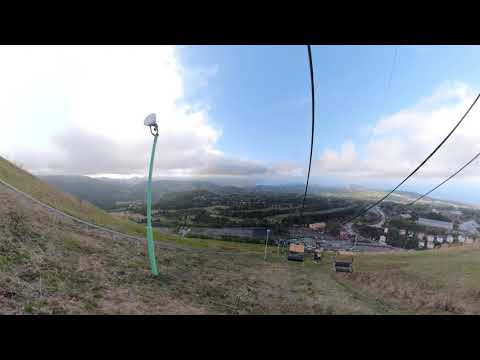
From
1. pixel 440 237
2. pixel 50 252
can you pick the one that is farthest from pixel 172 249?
pixel 440 237

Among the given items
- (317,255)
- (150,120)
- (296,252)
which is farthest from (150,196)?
(317,255)

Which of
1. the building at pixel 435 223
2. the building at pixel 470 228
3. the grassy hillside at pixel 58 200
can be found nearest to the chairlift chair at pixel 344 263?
the grassy hillside at pixel 58 200

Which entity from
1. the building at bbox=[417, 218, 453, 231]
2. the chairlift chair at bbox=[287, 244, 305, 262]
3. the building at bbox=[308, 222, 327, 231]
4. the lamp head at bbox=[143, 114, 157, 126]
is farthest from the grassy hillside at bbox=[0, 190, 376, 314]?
the building at bbox=[417, 218, 453, 231]

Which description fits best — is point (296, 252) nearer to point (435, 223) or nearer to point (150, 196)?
point (150, 196)

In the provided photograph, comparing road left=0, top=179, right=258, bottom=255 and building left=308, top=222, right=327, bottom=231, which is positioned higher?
road left=0, top=179, right=258, bottom=255

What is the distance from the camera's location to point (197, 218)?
16.5 feet

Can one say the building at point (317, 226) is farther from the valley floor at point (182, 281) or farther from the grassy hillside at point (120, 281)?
the grassy hillside at point (120, 281)

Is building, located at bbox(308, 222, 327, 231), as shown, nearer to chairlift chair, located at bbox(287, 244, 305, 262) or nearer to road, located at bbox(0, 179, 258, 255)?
chairlift chair, located at bbox(287, 244, 305, 262)

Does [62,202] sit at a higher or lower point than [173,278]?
higher
